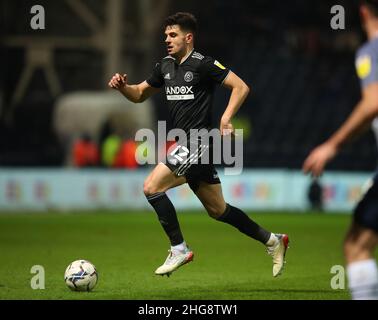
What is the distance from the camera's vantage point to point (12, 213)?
18.8 m

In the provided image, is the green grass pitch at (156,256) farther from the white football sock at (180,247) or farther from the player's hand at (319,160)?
the player's hand at (319,160)

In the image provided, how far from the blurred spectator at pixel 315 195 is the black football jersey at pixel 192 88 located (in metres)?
12.6

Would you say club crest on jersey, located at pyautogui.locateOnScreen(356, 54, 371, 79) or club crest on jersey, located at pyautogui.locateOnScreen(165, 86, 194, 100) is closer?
club crest on jersey, located at pyautogui.locateOnScreen(356, 54, 371, 79)

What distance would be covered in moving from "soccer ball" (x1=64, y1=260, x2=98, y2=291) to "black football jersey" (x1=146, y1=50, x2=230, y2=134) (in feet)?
5.09

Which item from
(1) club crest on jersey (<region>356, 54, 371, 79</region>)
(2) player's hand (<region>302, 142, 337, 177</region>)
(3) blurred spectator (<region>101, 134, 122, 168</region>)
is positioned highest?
(3) blurred spectator (<region>101, 134, 122, 168</region>)

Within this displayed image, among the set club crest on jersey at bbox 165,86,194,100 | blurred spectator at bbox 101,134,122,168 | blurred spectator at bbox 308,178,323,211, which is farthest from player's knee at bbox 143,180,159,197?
blurred spectator at bbox 101,134,122,168

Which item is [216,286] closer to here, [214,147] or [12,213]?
[214,147]

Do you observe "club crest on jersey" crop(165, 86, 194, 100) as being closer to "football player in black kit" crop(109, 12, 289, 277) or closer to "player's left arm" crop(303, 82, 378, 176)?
"football player in black kit" crop(109, 12, 289, 277)

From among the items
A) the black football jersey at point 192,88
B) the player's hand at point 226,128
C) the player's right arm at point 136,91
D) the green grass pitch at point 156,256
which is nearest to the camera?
the player's hand at point 226,128

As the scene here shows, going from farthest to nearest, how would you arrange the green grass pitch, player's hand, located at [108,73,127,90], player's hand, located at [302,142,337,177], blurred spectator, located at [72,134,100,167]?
blurred spectator, located at [72,134,100,167], player's hand, located at [108,73,127,90], the green grass pitch, player's hand, located at [302,142,337,177]

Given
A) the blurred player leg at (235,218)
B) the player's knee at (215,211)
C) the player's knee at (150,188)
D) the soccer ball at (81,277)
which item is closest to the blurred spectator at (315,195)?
the blurred player leg at (235,218)

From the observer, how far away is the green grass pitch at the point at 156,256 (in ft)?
25.5

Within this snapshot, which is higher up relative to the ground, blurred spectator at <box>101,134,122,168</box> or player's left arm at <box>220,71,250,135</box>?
blurred spectator at <box>101,134,122,168</box>

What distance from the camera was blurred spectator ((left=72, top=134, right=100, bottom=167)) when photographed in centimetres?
2202
